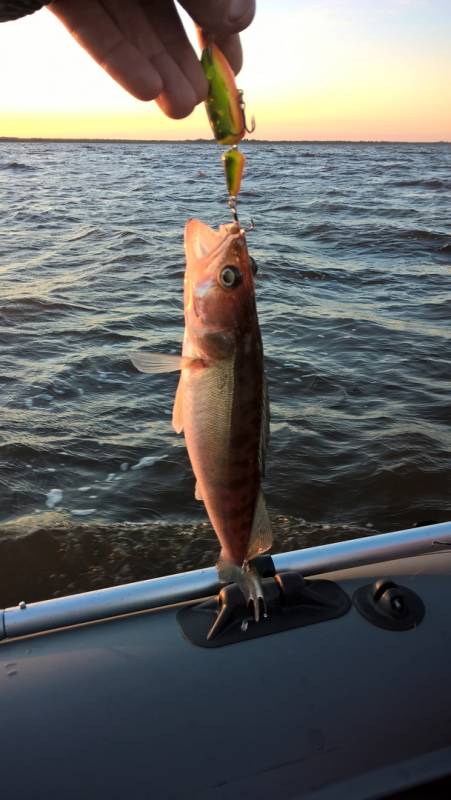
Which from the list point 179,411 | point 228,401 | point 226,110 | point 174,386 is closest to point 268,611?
point 179,411

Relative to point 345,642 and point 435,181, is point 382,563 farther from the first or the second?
point 435,181

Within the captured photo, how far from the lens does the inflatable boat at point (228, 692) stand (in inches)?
98.6

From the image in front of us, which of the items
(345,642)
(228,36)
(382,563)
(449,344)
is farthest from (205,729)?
(449,344)

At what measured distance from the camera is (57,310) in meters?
12.4

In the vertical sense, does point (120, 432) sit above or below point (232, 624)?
below

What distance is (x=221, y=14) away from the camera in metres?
1.93

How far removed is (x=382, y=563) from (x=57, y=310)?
990 cm

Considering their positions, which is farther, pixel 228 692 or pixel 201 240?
pixel 228 692

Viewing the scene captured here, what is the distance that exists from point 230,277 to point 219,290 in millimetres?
59

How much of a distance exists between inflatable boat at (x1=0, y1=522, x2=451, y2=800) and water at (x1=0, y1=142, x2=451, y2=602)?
92.0 inches

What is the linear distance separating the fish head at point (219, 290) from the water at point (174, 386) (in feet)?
12.4

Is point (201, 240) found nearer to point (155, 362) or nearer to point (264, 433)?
point (155, 362)

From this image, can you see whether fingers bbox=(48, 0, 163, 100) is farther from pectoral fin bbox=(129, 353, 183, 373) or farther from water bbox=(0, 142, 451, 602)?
water bbox=(0, 142, 451, 602)

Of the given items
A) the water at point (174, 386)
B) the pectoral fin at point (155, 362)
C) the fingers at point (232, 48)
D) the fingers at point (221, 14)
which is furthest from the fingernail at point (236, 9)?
the water at point (174, 386)
